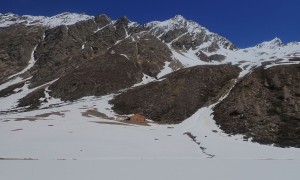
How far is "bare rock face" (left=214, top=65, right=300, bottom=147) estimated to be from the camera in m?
67.9

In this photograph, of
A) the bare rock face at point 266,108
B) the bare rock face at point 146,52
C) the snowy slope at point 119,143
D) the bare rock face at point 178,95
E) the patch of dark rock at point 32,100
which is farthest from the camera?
the bare rock face at point 146,52

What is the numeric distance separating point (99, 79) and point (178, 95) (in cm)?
4603

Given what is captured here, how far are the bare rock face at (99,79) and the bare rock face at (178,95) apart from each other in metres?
24.7

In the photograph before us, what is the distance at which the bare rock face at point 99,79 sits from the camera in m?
134

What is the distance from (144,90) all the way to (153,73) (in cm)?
4219

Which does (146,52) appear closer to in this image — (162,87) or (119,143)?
(162,87)

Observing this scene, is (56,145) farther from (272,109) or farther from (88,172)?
(272,109)

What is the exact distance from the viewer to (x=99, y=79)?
139875mm

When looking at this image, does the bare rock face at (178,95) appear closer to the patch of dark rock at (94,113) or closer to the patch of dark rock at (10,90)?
the patch of dark rock at (94,113)

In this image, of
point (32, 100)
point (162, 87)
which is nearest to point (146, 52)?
point (32, 100)

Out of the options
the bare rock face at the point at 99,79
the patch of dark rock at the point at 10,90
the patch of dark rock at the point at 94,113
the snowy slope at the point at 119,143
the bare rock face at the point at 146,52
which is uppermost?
the bare rock face at the point at 146,52

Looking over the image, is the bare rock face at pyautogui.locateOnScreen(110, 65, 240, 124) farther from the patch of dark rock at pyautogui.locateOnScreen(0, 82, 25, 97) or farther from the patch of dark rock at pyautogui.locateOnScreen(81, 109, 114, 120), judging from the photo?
the patch of dark rock at pyautogui.locateOnScreen(0, 82, 25, 97)

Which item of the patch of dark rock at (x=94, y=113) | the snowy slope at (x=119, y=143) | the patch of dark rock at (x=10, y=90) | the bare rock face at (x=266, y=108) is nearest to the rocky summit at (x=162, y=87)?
the bare rock face at (x=266, y=108)

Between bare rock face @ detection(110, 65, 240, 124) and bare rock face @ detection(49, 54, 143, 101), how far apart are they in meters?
24.7
